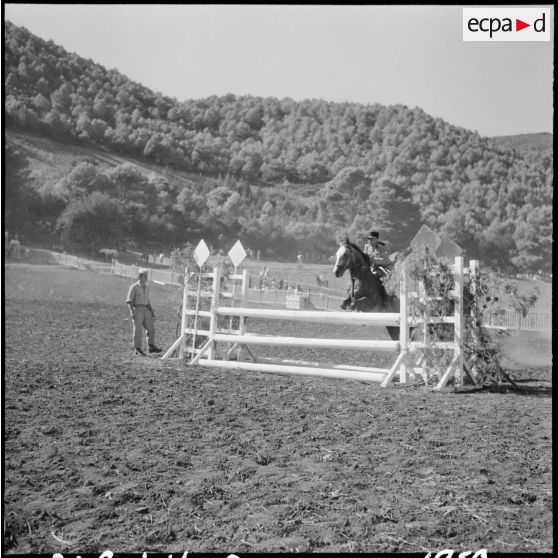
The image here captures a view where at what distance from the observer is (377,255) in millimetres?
8969

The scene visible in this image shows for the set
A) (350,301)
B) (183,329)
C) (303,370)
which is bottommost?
(303,370)

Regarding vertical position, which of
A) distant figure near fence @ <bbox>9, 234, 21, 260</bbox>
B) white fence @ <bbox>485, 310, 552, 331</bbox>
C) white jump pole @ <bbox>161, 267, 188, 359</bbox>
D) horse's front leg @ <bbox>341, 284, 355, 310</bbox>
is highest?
distant figure near fence @ <bbox>9, 234, 21, 260</bbox>

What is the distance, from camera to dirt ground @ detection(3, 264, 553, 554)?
2.59 meters

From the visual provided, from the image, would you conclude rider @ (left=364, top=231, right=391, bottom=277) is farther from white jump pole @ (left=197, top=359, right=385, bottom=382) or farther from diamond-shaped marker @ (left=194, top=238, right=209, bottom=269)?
diamond-shaped marker @ (left=194, top=238, right=209, bottom=269)

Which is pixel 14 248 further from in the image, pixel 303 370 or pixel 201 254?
pixel 303 370

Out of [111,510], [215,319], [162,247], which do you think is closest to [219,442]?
[111,510]

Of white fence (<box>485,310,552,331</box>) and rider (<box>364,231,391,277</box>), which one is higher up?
rider (<box>364,231,391,277</box>)

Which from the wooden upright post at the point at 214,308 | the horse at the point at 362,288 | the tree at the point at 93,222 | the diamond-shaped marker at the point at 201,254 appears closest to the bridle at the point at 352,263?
the horse at the point at 362,288

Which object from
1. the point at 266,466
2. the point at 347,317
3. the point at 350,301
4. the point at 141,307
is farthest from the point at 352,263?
the point at 266,466

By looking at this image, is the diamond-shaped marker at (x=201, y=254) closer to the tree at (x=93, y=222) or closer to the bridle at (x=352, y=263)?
the bridle at (x=352, y=263)

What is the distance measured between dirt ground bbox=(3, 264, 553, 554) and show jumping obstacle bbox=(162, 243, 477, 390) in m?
0.35

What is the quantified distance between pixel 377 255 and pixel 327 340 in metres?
2.00

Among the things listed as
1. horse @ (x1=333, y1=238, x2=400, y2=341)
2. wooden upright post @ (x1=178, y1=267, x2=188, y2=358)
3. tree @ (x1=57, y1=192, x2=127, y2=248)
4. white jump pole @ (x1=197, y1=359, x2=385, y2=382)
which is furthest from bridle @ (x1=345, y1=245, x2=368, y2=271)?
tree @ (x1=57, y1=192, x2=127, y2=248)

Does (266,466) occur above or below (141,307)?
below
